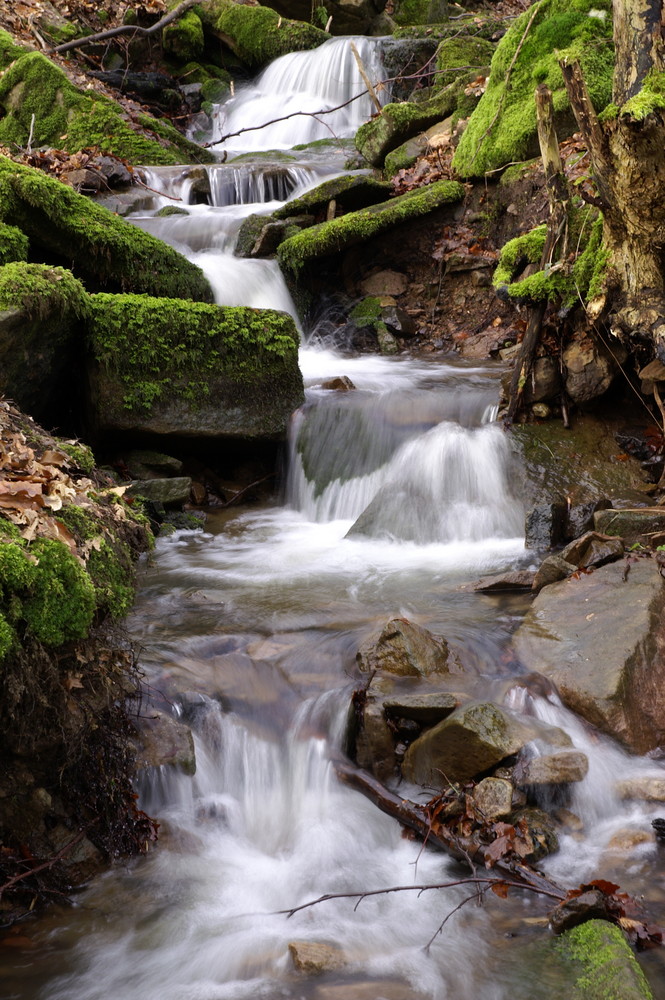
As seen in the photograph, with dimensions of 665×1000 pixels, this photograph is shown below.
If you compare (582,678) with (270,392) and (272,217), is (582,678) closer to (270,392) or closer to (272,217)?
(270,392)

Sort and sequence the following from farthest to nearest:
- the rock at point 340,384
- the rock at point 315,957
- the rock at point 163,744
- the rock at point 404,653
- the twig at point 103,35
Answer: the twig at point 103,35 < the rock at point 340,384 < the rock at point 404,653 < the rock at point 163,744 < the rock at point 315,957

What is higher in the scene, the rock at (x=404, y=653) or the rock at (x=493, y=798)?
the rock at (x=404, y=653)

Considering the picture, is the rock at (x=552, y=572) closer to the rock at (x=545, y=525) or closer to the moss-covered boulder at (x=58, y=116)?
the rock at (x=545, y=525)

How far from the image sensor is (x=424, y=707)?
4.05 metres

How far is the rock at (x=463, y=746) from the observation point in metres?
3.80

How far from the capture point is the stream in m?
2.95

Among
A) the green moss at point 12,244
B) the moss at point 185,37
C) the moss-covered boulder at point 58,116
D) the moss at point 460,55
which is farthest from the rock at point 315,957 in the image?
the moss at point 185,37

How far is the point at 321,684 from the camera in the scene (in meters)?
4.55

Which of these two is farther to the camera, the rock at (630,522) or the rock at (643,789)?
the rock at (630,522)

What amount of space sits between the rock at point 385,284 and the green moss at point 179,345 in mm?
3416

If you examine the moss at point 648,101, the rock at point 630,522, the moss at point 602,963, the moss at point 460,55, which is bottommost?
the moss at point 602,963

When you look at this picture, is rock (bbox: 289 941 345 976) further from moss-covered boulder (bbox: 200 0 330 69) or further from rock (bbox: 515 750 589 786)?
moss-covered boulder (bbox: 200 0 330 69)

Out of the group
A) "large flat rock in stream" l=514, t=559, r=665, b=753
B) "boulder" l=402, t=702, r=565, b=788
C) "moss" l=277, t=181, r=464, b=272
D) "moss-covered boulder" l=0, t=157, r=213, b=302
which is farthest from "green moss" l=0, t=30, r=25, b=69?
"boulder" l=402, t=702, r=565, b=788

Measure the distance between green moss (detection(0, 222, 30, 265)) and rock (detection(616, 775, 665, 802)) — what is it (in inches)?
277
